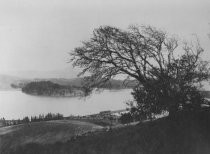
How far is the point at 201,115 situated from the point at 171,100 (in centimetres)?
192

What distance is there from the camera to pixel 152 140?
16938 millimetres

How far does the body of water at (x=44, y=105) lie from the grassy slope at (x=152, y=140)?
203 feet

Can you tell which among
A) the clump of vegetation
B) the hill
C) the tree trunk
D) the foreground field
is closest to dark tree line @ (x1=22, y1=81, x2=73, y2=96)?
the clump of vegetation

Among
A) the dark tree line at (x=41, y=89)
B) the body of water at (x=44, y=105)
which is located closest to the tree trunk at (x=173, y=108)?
the body of water at (x=44, y=105)

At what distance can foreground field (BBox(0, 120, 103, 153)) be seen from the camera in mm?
21922

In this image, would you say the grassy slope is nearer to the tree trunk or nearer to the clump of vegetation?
the tree trunk

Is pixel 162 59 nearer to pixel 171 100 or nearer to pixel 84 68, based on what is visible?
pixel 171 100

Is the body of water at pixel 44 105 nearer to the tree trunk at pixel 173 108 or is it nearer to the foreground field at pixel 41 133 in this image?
the foreground field at pixel 41 133

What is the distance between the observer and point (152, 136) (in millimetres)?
17438

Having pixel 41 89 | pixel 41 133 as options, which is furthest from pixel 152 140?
pixel 41 89

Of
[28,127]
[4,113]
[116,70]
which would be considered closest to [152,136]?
[116,70]

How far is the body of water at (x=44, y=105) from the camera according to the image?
87.2 metres

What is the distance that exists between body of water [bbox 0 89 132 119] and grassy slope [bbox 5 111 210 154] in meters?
62.0

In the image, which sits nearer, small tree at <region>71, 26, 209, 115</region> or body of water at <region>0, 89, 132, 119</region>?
small tree at <region>71, 26, 209, 115</region>
